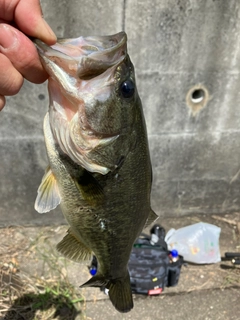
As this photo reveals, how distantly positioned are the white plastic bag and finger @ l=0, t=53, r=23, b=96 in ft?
9.14

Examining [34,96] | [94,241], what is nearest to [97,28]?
[34,96]

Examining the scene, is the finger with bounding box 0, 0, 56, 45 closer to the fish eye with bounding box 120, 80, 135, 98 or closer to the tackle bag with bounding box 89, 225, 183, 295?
the fish eye with bounding box 120, 80, 135, 98

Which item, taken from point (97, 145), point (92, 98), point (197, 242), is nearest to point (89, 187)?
point (97, 145)

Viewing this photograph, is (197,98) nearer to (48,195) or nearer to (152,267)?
(152,267)

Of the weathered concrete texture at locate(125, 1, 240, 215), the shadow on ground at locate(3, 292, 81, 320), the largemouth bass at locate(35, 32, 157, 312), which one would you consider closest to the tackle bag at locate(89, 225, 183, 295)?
the shadow on ground at locate(3, 292, 81, 320)

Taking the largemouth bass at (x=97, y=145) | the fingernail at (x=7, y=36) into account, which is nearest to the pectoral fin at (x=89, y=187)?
the largemouth bass at (x=97, y=145)

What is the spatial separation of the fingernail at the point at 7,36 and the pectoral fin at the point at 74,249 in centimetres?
104

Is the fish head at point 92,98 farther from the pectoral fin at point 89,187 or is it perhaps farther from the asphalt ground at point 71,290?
the asphalt ground at point 71,290

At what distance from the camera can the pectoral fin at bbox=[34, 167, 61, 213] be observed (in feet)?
5.29

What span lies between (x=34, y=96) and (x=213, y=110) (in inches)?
70.0

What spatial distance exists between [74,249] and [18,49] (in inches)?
43.8

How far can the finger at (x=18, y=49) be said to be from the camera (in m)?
1.25

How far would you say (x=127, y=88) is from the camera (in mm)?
1414

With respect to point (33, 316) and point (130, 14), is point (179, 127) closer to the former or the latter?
point (130, 14)
